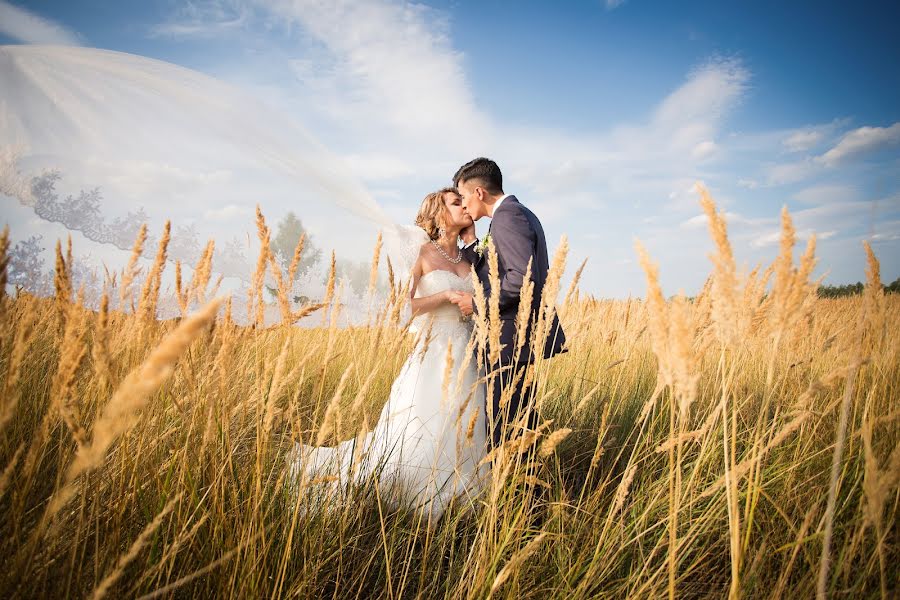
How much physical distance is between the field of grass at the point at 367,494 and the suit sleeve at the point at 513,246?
897 millimetres

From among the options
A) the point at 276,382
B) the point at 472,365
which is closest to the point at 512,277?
the point at 472,365

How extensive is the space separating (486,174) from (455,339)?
1.45m

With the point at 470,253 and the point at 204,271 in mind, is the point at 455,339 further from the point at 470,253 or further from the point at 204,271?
the point at 204,271

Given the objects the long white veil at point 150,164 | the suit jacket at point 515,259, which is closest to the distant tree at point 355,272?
the long white veil at point 150,164

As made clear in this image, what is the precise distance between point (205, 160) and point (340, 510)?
4.64 m

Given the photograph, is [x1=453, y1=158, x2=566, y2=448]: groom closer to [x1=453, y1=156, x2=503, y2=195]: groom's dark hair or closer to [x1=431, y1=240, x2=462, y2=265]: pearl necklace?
[x1=453, y1=156, x2=503, y2=195]: groom's dark hair

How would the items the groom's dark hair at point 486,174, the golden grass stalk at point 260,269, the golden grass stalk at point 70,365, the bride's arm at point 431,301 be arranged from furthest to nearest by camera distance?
the groom's dark hair at point 486,174 < the bride's arm at point 431,301 < the golden grass stalk at point 260,269 < the golden grass stalk at point 70,365

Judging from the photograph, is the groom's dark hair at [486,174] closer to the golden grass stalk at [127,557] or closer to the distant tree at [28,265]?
the golden grass stalk at [127,557]

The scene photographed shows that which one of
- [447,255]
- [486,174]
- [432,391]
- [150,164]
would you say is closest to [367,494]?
[432,391]

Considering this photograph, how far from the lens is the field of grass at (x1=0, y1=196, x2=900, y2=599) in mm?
776

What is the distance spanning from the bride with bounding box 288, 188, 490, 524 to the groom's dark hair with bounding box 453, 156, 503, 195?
0.48 metres

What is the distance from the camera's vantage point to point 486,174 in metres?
3.45

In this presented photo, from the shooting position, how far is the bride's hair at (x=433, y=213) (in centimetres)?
396

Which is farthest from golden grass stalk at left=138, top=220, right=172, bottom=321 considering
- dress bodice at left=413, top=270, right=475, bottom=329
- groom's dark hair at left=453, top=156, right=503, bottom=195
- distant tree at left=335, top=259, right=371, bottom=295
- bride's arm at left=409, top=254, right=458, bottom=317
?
distant tree at left=335, top=259, right=371, bottom=295
